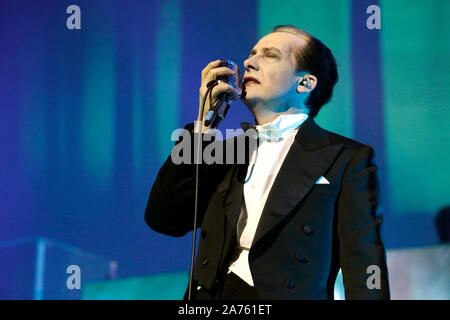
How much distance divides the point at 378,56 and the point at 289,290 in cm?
131

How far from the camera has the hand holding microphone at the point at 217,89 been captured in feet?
5.13

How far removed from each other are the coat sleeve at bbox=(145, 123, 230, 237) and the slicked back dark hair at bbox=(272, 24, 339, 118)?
0.42 m

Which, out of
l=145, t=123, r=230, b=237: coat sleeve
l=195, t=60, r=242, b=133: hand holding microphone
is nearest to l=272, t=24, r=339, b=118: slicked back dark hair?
l=195, t=60, r=242, b=133: hand holding microphone

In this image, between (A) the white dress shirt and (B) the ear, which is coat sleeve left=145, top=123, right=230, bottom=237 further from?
(B) the ear

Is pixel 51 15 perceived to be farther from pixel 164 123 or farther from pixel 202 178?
pixel 202 178

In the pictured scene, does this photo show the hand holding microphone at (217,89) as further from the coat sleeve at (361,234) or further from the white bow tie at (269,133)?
the coat sleeve at (361,234)

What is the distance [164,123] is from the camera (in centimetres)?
247

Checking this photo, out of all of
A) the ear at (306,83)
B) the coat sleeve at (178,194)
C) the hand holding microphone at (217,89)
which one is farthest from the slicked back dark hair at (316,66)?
the coat sleeve at (178,194)

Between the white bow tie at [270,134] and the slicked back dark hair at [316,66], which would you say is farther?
the slicked back dark hair at [316,66]

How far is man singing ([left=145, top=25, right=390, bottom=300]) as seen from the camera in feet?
4.62

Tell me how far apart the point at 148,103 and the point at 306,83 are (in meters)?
0.94

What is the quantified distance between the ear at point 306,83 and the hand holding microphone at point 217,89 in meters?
0.27

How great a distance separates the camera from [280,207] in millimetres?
1452

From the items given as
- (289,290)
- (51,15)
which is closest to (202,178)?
(289,290)
